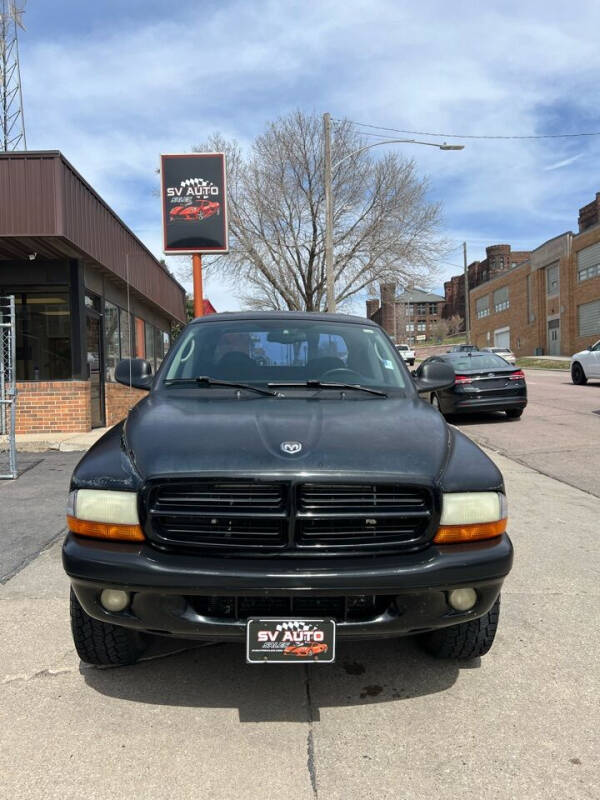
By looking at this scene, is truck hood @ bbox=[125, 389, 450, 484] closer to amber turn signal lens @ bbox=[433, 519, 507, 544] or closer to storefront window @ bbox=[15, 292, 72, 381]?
amber turn signal lens @ bbox=[433, 519, 507, 544]

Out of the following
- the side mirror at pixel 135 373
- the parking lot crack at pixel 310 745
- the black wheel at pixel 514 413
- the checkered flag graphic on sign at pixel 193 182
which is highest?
the checkered flag graphic on sign at pixel 193 182

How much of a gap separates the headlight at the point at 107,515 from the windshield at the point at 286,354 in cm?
125

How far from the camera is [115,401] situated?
13.2m

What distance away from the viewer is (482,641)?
2852 millimetres

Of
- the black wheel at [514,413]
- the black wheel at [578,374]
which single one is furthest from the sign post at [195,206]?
the black wheel at [578,374]

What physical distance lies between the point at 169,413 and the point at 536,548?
3058mm

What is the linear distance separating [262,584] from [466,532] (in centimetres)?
82

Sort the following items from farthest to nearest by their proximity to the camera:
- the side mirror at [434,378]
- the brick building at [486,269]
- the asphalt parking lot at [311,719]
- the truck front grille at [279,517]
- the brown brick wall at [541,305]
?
the brick building at [486,269]
the brown brick wall at [541,305]
the side mirror at [434,378]
the truck front grille at [279,517]
the asphalt parking lot at [311,719]

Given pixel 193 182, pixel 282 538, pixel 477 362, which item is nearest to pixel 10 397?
pixel 282 538

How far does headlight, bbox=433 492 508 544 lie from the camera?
8.21ft

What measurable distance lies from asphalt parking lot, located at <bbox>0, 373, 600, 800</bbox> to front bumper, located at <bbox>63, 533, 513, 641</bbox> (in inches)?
15.3

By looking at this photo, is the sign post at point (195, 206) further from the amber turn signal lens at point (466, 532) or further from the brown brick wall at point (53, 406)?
the amber turn signal lens at point (466, 532)

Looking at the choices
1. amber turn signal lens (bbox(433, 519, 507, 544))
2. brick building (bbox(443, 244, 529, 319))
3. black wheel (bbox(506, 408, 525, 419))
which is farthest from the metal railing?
brick building (bbox(443, 244, 529, 319))

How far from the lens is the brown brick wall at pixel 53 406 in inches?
419
